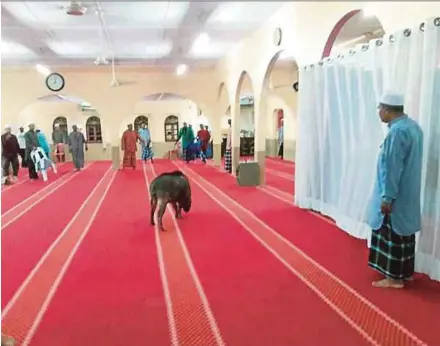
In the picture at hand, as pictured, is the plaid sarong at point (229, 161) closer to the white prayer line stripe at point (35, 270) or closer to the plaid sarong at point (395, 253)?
the white prayer line stripe at point (35, 270)

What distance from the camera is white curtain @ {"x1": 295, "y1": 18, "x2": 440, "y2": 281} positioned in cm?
346

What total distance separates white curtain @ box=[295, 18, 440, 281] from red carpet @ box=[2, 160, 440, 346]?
1.12 ft

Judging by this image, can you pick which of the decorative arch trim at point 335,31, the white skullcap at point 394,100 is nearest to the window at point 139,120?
the decorative arch trim at point 335,31

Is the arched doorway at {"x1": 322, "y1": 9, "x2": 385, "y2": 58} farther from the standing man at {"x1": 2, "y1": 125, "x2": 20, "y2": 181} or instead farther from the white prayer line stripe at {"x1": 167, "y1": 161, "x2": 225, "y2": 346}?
the standing man at {"x1": 2, "y1": 125, "x2": 20, "y2": 181}

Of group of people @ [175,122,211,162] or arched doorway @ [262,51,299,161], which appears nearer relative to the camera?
arched doorway @ [262,51,299,161]

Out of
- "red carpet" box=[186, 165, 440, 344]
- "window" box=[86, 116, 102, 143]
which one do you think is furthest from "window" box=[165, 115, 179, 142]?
"red carpet" box=[186, 165, 440, 344]

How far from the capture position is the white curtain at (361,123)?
3.46 meters

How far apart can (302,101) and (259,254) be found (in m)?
2.77

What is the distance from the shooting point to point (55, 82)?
13266 mm

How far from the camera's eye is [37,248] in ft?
14.7

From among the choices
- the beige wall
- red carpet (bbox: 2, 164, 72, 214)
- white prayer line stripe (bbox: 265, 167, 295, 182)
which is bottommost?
white prayer line stripe (bbox: 265, 167, 295, 182)

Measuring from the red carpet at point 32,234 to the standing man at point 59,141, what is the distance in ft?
30.9

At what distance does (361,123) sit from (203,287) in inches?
100

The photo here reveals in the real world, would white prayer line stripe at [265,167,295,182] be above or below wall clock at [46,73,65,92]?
below
